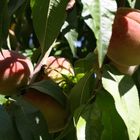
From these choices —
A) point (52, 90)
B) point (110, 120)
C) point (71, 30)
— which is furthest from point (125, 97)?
point (71, 30)

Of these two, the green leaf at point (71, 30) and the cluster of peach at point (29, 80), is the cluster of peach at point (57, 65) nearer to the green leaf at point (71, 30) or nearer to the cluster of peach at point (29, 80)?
the cluster of peach at point (29, 80)

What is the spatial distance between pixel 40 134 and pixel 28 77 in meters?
0.24

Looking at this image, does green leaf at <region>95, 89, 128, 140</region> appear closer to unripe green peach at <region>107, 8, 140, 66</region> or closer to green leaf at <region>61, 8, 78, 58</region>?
unripe green peach at <region>107, 8, 140, 66</region>

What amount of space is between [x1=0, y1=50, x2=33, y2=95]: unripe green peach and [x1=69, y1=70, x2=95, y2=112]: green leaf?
0.17 metres

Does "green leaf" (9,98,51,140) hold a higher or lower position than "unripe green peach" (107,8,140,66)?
lower

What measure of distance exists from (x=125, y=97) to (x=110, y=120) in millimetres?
62

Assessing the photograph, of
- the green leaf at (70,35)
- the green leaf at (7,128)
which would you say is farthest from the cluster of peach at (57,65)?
the green leaf at (70,35)

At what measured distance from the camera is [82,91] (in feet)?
4.21

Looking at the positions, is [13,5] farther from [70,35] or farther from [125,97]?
[70,35]

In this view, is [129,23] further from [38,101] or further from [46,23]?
[38,101]

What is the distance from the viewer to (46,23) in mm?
1120

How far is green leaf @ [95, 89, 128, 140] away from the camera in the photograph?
119 centimetres

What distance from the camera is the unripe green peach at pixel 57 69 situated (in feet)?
4.82

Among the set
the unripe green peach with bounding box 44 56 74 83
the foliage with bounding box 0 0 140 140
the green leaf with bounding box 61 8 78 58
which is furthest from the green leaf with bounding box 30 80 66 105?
the green leaf with bounding box 61 8 78 58
